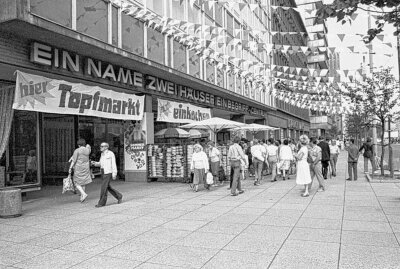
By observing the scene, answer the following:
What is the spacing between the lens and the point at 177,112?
16.2 meters

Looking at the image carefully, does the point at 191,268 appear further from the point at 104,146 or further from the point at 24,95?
the point at 24,95

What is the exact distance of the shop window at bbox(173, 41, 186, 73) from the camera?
50.6 feet

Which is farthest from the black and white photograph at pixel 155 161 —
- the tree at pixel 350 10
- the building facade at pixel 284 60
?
the building facade at pixel 284 60

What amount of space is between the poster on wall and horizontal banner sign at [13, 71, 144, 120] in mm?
961

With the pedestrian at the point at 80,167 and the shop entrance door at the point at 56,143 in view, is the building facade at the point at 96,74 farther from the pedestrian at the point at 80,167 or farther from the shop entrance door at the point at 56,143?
the pedestrian at the point at 80,167

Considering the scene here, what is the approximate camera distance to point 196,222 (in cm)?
720

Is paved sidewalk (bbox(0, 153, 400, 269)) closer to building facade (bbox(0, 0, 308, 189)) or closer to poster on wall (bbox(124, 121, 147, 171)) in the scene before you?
building facade (bbox(0, 0, 308, 189))

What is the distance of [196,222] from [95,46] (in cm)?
600

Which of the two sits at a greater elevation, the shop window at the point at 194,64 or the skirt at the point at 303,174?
the shop window at the point at 194,64

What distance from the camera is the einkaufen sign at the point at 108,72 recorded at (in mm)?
9909

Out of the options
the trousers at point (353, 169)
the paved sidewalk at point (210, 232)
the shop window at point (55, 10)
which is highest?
the shop window at point (55, 10)

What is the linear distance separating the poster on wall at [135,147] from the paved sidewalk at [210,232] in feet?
14.1

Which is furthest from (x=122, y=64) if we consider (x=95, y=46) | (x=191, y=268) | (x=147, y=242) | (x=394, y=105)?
(x=394, y=105)

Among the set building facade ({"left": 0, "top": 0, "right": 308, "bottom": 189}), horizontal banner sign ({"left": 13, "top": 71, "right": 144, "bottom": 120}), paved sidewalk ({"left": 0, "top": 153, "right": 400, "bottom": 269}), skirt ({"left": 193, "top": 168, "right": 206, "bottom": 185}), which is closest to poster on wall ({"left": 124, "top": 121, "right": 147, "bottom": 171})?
building facade ({"left": 0, "top": 0, "right": 308, "bottom": 189})
